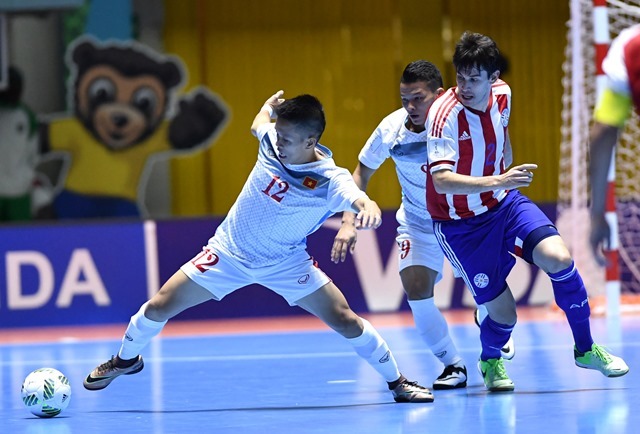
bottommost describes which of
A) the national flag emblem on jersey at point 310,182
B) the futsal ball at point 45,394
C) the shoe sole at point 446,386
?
the shoe sole at point 446,386

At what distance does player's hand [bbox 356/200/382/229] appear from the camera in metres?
5.20

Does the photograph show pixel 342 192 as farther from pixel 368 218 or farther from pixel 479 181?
pixel 479 181

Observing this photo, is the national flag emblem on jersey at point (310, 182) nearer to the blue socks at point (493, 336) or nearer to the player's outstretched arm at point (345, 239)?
the player's outstretched arm at point (345, 239)

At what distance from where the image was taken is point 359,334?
5.91 metres

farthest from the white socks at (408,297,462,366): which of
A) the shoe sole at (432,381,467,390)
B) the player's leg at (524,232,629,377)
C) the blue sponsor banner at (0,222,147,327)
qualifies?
the blue sponsor banner at (0,222,147,327)

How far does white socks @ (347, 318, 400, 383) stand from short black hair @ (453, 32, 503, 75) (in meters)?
1.45

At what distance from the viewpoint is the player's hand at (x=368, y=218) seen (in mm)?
5195

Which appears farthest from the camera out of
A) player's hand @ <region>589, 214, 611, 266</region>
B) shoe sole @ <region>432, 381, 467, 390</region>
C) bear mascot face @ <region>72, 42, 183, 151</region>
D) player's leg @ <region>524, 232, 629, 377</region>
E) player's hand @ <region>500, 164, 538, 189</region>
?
bear mascot face @ <region>72, 42, 183, 151</region>

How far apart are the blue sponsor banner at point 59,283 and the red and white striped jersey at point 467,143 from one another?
6029 millimetres

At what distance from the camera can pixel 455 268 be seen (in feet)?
20.5

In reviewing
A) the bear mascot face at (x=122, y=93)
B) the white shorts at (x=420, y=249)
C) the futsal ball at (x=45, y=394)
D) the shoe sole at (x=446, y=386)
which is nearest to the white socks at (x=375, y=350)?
the shoe sole at (x=446, y=386)

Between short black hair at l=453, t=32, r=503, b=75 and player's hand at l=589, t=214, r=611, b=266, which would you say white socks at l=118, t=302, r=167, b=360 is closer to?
short black hair at l=453, t=32, r=503, b=75

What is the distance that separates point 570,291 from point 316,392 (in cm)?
160

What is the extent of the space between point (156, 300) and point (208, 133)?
41.4ft
